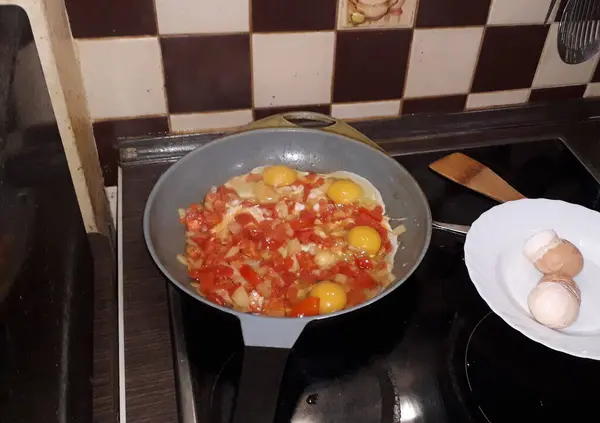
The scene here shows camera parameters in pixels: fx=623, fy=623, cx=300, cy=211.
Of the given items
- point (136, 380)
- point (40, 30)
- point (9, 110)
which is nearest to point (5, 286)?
point (9, 110)

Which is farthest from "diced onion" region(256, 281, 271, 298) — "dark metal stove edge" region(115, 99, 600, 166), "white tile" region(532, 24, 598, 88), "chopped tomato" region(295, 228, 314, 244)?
"white tile" region(532, 24, 598, 88)

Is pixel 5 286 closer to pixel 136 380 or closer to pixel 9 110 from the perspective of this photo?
pixel 9 110

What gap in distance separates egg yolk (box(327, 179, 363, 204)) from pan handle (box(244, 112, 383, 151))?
9cm

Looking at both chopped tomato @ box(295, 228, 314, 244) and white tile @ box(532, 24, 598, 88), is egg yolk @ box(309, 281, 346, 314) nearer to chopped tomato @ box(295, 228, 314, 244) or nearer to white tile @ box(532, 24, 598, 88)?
chopped tomato @ box(295, 228, 314, 244)

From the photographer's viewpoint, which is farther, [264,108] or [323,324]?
[264,108]

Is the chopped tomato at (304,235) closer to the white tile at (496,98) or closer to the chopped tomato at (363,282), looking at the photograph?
the chopped tomato at (363,282)

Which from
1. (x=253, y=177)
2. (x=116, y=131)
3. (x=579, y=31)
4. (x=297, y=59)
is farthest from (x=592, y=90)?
(x=116, y=131)

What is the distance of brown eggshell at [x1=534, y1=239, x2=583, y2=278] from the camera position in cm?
89

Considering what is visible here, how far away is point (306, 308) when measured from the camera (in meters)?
0.86

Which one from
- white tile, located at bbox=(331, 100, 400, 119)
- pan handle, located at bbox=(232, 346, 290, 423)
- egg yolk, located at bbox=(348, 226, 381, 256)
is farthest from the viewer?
white tile, located at bbox=(331, 100, 400, 119)

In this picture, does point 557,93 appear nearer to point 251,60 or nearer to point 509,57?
point 509,57

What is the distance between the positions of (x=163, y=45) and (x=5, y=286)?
589 mm

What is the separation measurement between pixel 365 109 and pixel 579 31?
1.35 ft

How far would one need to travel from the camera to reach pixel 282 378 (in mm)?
787
